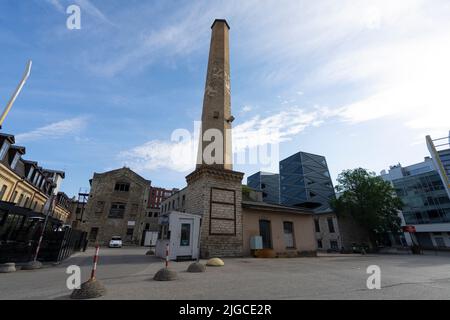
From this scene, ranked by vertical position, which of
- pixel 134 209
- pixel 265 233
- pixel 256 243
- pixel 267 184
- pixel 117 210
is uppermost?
pixel 267 184

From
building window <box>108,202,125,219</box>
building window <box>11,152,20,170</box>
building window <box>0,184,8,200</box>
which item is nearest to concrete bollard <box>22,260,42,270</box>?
building window <box>0,184,8,200</box>

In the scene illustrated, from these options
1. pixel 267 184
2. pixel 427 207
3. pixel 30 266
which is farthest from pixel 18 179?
pixel 427 207

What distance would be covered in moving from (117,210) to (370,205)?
38.3 m

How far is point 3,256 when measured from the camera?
8891 mm

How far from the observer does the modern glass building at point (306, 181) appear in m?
51.5

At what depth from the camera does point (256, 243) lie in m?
14.5

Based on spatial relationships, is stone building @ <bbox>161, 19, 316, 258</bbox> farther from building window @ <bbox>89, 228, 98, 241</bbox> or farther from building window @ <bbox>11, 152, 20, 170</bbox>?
building window @ <bbox>89, 228, 98, 241</bbox>

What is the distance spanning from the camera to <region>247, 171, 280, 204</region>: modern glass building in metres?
67.2

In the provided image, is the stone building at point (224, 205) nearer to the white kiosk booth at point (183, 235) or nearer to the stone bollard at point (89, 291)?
the white kiosk booth at point (183, 235)

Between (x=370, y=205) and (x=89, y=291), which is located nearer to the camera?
(x=89, y=291)

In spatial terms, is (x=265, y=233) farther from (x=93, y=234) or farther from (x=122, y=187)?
(x=122, y=187)

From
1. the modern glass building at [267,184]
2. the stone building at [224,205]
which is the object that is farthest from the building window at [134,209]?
the modern glass building at [267,184]

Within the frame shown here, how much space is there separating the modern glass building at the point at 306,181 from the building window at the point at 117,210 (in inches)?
1593
